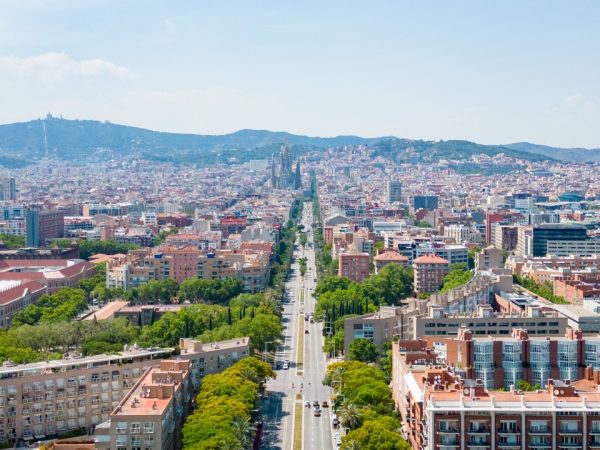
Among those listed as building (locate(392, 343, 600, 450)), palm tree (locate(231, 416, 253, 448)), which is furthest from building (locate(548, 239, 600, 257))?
building (locate(392, 343, 600, 450))

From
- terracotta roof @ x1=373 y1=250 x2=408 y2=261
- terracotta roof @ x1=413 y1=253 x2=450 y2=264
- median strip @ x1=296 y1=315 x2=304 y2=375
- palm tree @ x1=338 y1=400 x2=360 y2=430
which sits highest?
terracotta roof @ x1=413 y1=253 x2=450 y2=264

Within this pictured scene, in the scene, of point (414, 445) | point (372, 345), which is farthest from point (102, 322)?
point (414, 445)

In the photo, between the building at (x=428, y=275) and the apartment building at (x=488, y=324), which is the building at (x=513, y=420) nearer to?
the apartment building at (x=488, y=324)

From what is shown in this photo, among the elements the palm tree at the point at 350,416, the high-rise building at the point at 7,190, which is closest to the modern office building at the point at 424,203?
the high-rise building at the point at 7,190

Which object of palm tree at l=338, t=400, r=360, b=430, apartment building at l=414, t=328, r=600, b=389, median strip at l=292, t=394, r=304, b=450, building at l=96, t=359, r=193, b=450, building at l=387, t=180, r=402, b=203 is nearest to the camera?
building at l=96, t=359, r=193, b=450

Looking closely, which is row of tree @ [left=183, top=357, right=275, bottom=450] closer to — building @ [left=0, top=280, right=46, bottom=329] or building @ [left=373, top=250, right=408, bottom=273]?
building @ [left=0, top=280, right=46, bottom=329]

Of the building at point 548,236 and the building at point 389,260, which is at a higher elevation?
the building at point 548,236
